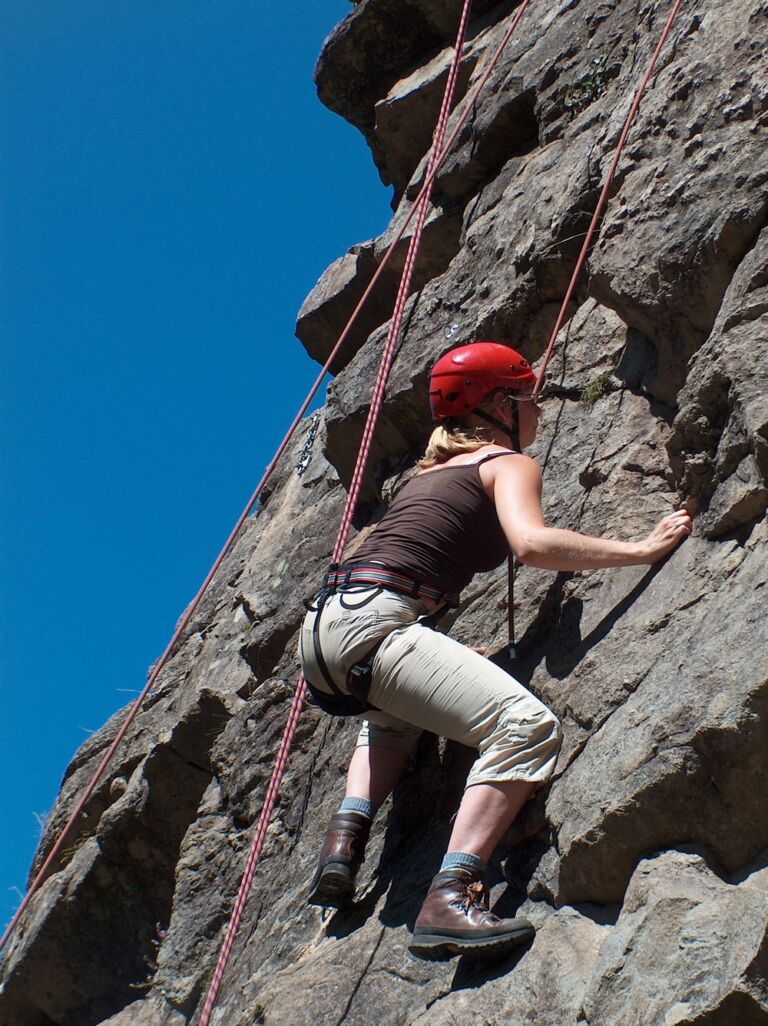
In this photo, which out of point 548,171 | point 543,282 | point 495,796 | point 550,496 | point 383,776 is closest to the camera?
point 495,796

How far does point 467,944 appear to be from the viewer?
374 cm

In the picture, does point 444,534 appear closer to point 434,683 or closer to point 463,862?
point 434,683

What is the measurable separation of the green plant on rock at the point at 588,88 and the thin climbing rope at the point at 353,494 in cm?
127

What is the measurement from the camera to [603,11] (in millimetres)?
8125

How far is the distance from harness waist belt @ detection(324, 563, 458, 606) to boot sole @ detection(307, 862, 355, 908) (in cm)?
110

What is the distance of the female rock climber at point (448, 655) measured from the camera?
158 inches

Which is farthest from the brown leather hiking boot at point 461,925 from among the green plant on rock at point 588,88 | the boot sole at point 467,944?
the green plant on rock at point 588,88

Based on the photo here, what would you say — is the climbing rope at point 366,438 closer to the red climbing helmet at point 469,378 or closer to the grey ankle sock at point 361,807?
the grey ankle sock at point 361,807

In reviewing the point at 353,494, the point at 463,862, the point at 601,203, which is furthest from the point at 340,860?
the point at 601,203

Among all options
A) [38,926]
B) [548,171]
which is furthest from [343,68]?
[38,926]

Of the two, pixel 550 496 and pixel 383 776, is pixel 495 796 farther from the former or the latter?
pixel 550 496

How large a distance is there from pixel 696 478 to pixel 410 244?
480cm

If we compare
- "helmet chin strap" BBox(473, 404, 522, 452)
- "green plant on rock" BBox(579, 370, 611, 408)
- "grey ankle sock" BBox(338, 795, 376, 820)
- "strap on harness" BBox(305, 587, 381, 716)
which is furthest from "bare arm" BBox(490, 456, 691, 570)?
"green plant on rock" BBox(579, 370, 611, 408)

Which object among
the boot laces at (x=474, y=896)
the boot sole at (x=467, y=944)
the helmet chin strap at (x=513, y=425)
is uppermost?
the helmet chin strap at (x=513, y=425)
